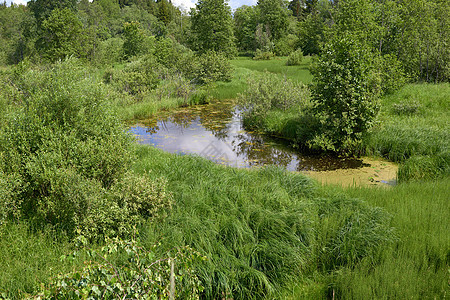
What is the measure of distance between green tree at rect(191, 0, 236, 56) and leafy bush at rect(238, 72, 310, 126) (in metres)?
14.9

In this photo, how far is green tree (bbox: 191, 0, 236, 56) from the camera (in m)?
29.1

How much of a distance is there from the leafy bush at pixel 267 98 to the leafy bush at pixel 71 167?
880 cm

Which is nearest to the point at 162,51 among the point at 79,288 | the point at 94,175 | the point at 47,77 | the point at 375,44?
the point at 375,44

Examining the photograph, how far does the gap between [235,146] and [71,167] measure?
7.71m

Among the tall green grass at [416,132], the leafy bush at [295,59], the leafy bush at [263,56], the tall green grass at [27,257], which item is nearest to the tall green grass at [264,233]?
the tall green grass at [27,257]

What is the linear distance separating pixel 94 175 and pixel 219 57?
21.0m

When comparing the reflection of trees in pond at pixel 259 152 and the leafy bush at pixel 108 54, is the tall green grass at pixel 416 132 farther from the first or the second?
the leafy bush at pixel 108 54

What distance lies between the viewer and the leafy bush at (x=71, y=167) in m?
Answer: 4.88

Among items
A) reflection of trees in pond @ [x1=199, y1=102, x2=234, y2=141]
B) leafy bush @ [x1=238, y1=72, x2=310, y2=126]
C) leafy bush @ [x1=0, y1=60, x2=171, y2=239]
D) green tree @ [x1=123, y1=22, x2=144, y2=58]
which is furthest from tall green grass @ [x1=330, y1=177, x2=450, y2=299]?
green tree @ [x1=123, y1=22, x2=144, y2=58]

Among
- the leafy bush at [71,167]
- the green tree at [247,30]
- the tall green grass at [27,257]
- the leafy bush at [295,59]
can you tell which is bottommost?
the tall green grass at [27,257]

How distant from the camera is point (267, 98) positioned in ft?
48.9

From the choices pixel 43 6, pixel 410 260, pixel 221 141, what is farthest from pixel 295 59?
pixel 410 260

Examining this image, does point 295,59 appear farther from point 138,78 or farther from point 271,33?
point 271,33

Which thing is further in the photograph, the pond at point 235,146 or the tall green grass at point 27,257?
the pond at point 235,146
